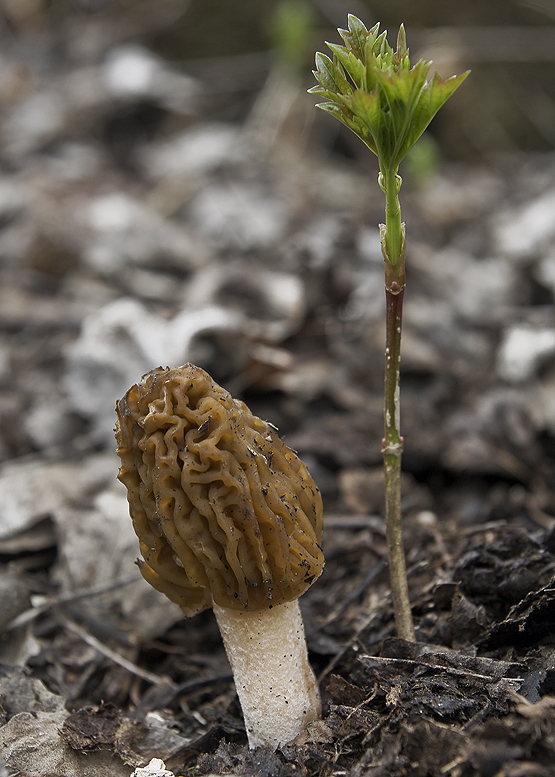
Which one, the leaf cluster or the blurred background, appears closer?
the leaf cluster

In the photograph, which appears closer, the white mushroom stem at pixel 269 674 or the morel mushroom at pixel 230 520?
the morel mushroom at pixel 230 520

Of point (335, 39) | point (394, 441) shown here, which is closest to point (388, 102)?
point (394, 441)

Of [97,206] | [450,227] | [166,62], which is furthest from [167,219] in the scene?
[166,62]

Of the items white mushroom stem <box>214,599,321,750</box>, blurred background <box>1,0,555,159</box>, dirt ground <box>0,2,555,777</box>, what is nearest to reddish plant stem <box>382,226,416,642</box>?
dirt ground <box>0,2,555,777</box>

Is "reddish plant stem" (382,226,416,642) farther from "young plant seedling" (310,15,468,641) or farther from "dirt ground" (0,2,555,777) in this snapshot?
"dirt ground" (0,2,555,777)

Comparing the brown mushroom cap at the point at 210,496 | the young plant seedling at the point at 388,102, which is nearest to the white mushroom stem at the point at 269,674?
the brown mushroom cap at the point at 210,496

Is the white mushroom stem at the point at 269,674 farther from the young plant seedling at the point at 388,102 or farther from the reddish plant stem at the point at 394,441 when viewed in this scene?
the young plant seedling at the point at 388,102

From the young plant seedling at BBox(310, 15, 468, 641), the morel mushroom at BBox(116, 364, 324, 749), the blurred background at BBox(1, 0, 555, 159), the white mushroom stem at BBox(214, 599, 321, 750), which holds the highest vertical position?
the blurred background at BBox(1, 0, 555, 159)
